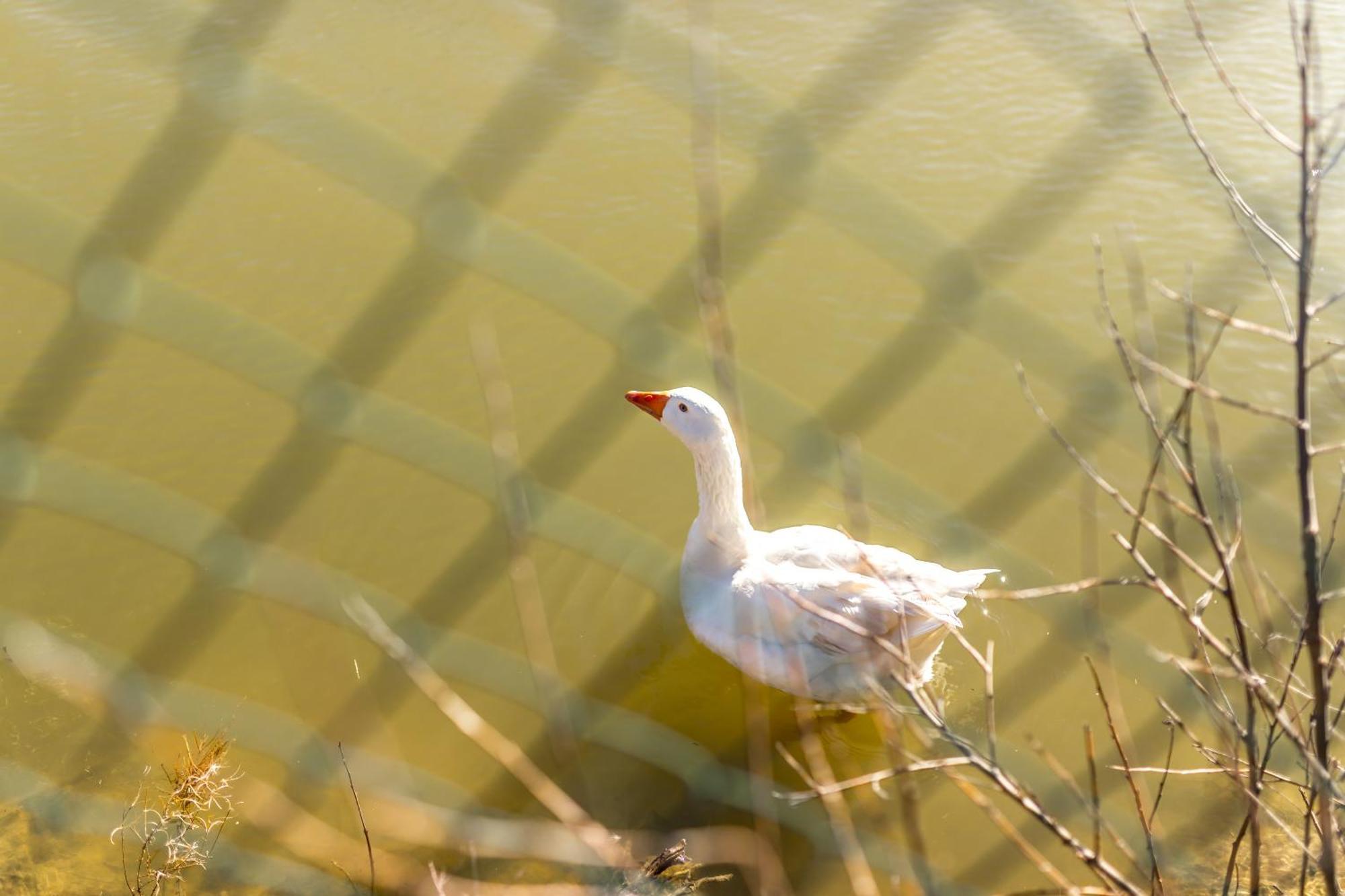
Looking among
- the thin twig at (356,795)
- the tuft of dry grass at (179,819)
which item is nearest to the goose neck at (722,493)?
the thin twig at (356,795)

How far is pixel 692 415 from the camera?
3604 mm

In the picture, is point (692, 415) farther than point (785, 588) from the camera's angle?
Yes

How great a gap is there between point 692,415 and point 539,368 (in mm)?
925

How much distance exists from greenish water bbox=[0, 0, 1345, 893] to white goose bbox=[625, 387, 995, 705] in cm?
24

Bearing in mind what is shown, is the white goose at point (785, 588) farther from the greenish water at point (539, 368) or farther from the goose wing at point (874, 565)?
the greenish water at point (539, 368)

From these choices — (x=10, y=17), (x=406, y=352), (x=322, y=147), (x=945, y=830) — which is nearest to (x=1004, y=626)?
(x=945, y=830)

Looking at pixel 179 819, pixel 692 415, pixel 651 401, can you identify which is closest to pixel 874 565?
pixel 692 415

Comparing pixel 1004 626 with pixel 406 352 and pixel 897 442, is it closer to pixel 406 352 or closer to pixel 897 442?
pixel 897 442

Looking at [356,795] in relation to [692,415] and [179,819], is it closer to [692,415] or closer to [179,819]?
[179,819]

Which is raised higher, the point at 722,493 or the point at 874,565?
the point at 722,493

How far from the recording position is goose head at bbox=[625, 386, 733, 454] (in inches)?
141

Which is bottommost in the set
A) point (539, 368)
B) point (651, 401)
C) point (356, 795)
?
point (356, 795)

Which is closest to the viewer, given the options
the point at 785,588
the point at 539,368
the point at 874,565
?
the point at 874,565

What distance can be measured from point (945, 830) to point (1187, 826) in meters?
0.64
